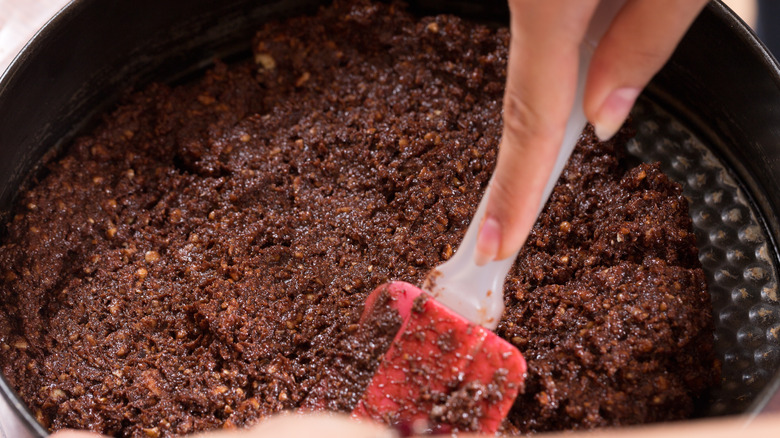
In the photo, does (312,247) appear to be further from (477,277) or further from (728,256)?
(728,256)

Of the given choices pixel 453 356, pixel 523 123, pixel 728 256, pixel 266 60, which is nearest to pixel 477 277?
pixel 453 356

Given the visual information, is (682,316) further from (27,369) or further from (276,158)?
(27,369)

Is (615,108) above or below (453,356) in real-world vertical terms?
above

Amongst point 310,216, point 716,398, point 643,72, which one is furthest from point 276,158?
point 716,398

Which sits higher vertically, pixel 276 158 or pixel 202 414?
pixel 276 158

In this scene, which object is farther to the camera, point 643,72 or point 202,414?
point 202,414

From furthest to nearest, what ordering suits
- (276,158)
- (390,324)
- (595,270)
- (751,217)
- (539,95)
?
(276,158), (751,217), (595,270), (390,324), (539,95)
